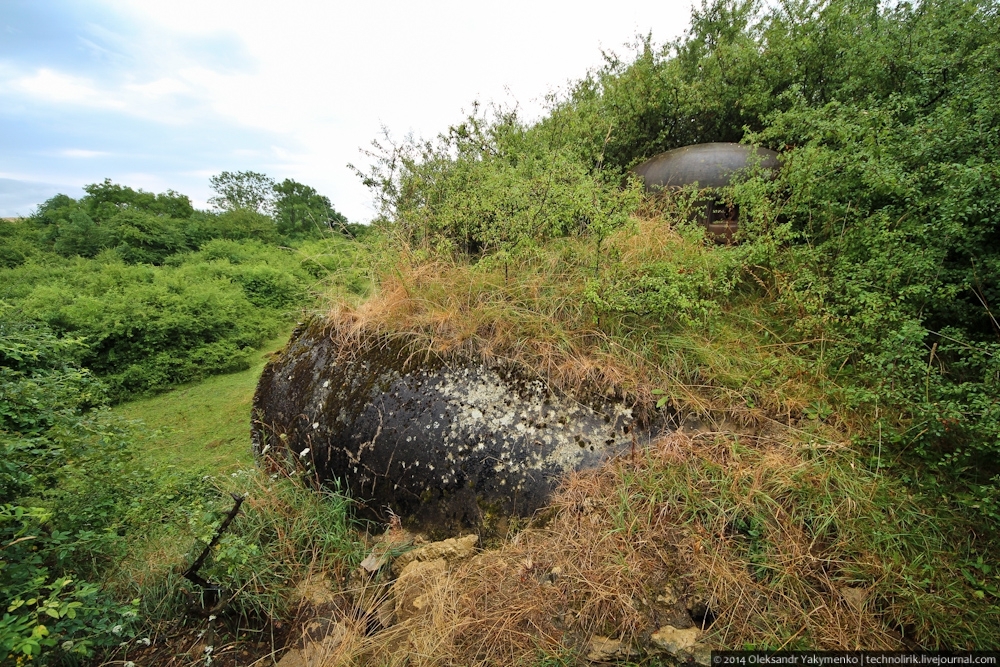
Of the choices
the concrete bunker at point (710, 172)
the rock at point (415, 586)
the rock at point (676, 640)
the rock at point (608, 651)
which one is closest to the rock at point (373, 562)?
the rock at point (415, 586)

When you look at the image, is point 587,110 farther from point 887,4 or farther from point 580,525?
point 580,525

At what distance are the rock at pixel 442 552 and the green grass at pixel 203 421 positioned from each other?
191cm

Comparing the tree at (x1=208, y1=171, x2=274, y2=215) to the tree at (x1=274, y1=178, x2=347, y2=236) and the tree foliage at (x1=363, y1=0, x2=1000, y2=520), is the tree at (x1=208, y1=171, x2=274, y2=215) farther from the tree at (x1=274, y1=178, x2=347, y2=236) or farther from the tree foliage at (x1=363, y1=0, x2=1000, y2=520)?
the tree foliage at (x1=363, y1=0, x2=1000, y2=520)

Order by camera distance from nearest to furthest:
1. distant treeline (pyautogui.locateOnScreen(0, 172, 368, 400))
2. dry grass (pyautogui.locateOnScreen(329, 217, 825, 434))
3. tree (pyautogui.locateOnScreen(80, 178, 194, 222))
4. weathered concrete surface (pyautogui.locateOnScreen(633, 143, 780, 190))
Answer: dry grass (pyautogui.locateOnScreen(329, 217, 825, 434))
weathered concrete surface (pyautogui.locateOnScreen(633, 143, 780, 190))
distant treeline (pyautogui.locateOnScreen(0, 172, 368, 400))
tree (pyautogui.locateOnScreen(80, 178, 194, 222))

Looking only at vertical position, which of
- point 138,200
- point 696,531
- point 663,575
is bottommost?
point 663,575

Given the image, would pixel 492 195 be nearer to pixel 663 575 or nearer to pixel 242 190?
pixel 663 575

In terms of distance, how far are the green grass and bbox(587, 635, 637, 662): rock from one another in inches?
117

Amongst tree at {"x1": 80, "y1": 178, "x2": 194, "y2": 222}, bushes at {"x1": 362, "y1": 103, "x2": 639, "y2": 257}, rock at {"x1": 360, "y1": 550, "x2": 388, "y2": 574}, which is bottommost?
rock at {"x1": 360, "y1": 550, "x2": 388, "y2": 574}

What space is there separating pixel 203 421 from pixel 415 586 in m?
4.94

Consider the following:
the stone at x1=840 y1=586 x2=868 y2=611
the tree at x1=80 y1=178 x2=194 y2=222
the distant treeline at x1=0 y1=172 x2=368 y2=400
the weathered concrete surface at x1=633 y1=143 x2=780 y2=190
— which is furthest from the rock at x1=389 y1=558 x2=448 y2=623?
the tree at x1=80 y1=178 x2=194 y2=222

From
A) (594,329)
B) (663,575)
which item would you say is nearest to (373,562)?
(663,575)

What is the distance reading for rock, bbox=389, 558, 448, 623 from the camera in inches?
80.1

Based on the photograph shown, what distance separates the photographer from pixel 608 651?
164cm

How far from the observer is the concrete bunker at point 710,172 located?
4023 mm
